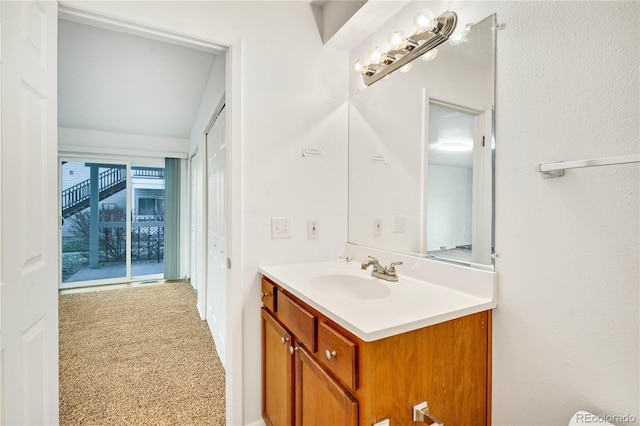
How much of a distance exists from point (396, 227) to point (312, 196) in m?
0.51

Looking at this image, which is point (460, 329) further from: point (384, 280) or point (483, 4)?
point (483, 4)

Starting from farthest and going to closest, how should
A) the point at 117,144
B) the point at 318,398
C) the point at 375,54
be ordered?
1. the point at 117,144
2. the point at 375,54
3. the point at 318,398

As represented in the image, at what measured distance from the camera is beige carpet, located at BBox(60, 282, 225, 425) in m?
1.76

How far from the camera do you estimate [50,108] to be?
3.81 feet

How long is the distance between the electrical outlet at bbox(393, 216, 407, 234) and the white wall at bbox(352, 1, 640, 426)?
0.49m

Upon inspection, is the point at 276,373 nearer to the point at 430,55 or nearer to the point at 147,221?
the point at 430,55

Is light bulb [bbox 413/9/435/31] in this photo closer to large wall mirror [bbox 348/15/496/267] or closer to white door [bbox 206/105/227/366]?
large wall mirror [bbox 348/15/496/267]

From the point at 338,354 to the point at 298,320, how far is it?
0.30m

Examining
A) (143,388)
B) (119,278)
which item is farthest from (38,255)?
(119,278)

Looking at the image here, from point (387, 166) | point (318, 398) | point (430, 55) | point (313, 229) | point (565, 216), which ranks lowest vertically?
point (318, 398)

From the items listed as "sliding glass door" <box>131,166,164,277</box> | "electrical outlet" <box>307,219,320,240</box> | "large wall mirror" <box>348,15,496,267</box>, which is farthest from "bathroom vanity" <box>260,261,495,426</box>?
"sliding glass door" <box>131,166,164,277</box>

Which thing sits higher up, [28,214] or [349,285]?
[28,214]
